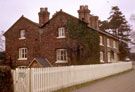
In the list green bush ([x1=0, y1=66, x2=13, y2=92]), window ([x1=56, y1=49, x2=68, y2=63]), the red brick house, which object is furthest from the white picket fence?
the red brick house

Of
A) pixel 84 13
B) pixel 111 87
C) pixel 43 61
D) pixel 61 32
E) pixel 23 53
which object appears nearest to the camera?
pixel 111 87

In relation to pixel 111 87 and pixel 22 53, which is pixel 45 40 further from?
pixel 111 87

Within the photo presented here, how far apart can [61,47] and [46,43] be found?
2.80 metres

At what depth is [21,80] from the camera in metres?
9.30

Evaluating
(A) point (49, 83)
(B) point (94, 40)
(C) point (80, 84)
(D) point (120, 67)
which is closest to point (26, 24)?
(B) point (94, 40)

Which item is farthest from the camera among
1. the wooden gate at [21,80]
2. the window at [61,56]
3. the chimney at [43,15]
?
the chimney at [43,15]

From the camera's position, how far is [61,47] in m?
25.3

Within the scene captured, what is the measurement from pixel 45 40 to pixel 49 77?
1709cm

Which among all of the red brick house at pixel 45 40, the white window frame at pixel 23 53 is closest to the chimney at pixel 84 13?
the red brick house at pixel 45 40

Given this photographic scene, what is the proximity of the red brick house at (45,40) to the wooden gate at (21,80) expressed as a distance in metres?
15.2

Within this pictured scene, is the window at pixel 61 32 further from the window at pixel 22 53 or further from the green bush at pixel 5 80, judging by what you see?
the green bush at pixel 5 80

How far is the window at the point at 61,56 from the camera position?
81.8 feet

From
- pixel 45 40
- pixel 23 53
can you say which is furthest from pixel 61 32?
pixel 23 53

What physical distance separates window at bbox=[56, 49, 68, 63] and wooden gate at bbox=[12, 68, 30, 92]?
1550 centimetres
